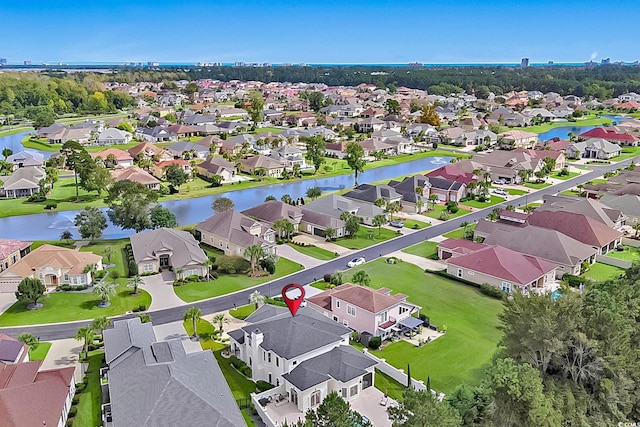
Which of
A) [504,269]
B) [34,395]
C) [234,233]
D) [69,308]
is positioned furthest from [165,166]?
[34,395]

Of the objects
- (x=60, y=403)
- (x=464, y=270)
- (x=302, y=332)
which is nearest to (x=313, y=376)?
(x=302, y=332)

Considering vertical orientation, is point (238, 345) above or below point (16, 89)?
below

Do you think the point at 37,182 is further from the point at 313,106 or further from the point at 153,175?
the point at 313,106

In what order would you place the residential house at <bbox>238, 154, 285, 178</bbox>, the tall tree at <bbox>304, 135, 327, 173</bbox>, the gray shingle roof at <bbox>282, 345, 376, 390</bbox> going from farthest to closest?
the tall tree at <bbox>304, 135, 327, 173</bbox> < the residential house at <bbox>238, 154, 285, 178</bbox> < the gray shingle roof at <bbox>282, 345, 376, 390</bbox>

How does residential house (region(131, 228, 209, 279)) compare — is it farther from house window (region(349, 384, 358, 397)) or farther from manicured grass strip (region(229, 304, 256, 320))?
house window (region(349, 384, 358, 397))

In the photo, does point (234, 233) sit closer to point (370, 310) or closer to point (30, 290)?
point (30, 290)

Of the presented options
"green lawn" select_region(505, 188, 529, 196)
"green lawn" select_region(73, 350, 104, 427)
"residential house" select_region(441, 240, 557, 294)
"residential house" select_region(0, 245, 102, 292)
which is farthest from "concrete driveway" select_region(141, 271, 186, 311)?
"green lawn" select_region(505, 188, 529, 196)

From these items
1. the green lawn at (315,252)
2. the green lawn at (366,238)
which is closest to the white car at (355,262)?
the green lawn at (315,252)
